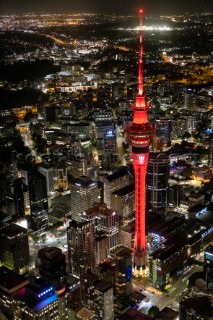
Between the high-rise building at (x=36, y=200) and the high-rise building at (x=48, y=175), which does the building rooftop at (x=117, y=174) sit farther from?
the high-rise building at (x=48, y=175)

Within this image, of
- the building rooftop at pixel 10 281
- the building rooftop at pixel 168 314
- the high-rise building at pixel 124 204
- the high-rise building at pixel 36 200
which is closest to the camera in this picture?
the building rooftop at pixel 168 314

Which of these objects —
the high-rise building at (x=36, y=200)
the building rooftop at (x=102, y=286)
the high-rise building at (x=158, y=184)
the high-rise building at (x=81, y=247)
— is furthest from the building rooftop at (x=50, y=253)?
the high-rise building at (x=158, y=184)

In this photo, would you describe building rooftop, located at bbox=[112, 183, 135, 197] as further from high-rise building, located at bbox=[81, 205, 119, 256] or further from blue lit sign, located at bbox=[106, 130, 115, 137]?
blue lit sign, located at bbox=[106, 130, 115, 137]

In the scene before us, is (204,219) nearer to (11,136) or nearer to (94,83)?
(11,136)

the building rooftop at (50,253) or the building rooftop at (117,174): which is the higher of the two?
the building rooftop at (117,174)

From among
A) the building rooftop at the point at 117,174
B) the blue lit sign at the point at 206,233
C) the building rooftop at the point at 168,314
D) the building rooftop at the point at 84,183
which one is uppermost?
Result: the building rooftop at the point at 84,183
